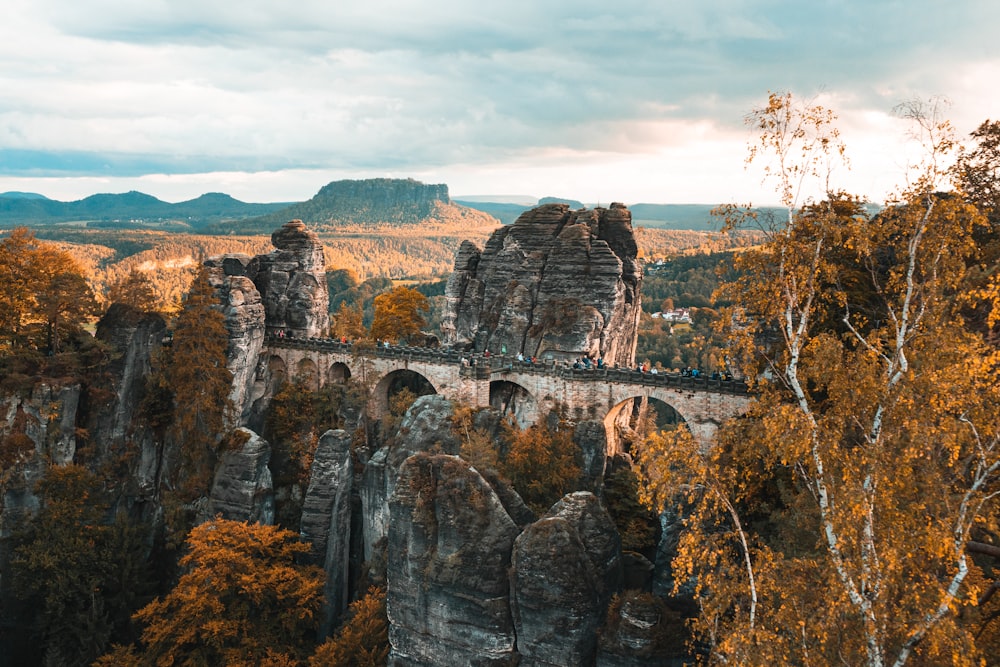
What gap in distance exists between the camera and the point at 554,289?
46375mm

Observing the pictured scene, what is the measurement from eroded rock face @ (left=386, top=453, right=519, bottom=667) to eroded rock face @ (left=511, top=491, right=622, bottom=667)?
93 cm

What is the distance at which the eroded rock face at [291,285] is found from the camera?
53719mm

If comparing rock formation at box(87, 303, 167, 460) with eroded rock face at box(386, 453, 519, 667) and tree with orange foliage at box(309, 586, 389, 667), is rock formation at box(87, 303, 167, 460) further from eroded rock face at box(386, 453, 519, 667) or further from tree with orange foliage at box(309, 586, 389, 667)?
eroded rock face at box(386, 453, 519, 667)

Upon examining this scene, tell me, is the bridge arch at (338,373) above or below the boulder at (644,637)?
above

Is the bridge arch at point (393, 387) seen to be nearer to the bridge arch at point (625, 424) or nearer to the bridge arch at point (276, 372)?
the bridge arch at point (276, 372)

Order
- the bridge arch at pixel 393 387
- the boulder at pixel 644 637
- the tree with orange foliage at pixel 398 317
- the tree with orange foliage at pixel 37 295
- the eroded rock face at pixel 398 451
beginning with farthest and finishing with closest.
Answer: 1. the tree with orange foliage at pixel 398 317
2. the bridge arch at pixel 393 387
3. the tree with orange foliage at pixel 37 295
4. the eroded rock face at pixel 398 451
5. the boulder at pixel 644 637

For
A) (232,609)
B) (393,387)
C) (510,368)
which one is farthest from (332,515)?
(510,368)

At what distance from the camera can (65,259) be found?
43438mm

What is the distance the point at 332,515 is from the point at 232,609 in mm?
8416

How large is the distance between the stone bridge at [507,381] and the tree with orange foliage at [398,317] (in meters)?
5.01

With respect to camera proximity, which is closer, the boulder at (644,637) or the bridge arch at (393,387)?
the boulder at (644,637)

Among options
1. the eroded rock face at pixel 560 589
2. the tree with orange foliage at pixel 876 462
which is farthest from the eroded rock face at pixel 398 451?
the tree with orange foliage at pixel 876 462

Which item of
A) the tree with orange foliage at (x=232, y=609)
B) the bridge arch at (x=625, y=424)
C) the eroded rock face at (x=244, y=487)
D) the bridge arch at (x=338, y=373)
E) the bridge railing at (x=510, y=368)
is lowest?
the tree with orange foliage at (x=232, y=609)

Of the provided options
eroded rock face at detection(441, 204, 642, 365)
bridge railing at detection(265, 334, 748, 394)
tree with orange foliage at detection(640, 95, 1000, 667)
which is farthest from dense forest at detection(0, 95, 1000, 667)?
eroded rock face at detection(441, 204, 642, 365)
